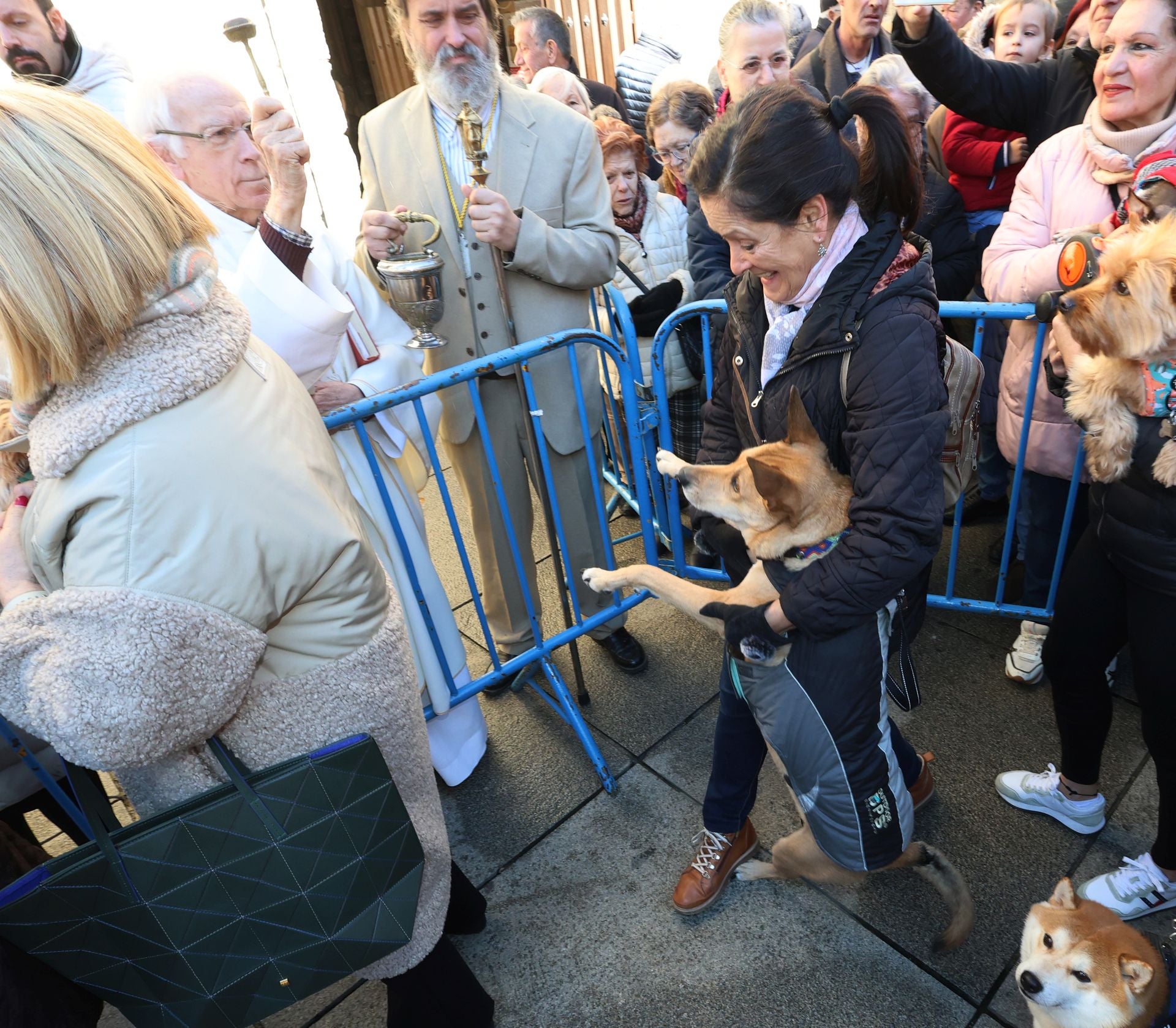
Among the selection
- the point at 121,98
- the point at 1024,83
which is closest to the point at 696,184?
the point at 1024,83

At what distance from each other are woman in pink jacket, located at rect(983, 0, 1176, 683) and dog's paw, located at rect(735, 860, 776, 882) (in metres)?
1.43

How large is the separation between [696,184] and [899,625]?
3.94 feet

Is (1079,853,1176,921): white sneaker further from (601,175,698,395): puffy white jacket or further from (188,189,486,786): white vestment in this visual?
(601,175,698,395): puffy white jacket

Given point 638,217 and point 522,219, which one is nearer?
point 522,219

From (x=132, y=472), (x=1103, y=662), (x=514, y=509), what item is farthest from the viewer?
(x=514, y=509)

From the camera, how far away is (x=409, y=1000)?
6.25 ft

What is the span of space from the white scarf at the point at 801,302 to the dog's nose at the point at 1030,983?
1.50 m

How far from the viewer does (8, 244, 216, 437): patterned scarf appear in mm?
1231

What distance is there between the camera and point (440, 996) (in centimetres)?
194

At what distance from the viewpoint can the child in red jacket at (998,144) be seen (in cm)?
357

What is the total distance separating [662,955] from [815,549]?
4.66 ft

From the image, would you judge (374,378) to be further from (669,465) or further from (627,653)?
(627,653)

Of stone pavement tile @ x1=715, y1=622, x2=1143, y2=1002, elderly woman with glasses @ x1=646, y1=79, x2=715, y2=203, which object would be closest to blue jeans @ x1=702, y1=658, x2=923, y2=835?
stone pavement tile @ x1=715, y1=622, x2=1143, y2=1002

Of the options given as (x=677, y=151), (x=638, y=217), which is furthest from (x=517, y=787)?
(x=677, y=151)
